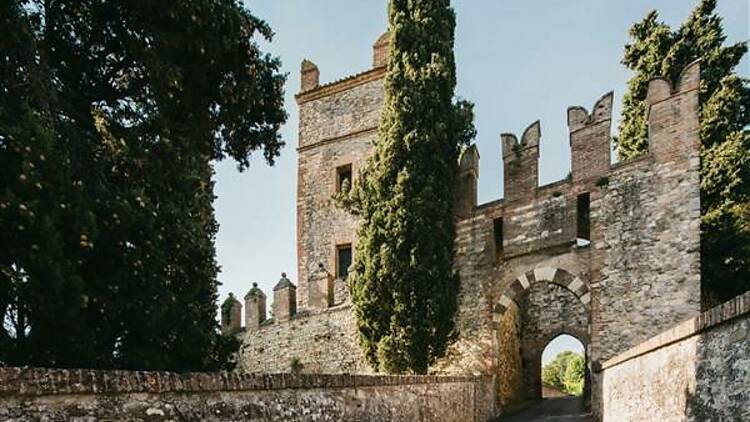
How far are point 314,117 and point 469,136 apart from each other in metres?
6.05

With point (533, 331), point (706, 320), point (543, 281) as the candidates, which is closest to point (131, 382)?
point (706, 320)

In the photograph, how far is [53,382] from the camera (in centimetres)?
226

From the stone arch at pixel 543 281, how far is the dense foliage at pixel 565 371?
20939 mm

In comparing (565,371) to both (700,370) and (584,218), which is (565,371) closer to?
(584,218)

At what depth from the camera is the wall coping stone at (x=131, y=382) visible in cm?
216

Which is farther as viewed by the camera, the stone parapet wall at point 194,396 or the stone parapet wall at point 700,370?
the stone parapet wall at point 700,370

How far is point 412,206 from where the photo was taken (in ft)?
38.5

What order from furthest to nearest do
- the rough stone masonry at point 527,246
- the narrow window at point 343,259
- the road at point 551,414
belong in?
1. the narrow window at point 343,259
2. the road at point 551,414
3. the rough stone masonry at point 527,246

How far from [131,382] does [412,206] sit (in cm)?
945

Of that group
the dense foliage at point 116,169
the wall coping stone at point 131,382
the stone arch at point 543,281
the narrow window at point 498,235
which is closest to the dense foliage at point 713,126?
the stone arch at point 543,281

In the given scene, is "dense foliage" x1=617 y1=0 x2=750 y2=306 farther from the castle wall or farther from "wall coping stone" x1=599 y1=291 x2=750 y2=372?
"wall coping stone" x1=599 y1=291 x2=750 y2=372

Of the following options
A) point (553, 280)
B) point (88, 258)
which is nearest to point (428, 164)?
point (553, 280)

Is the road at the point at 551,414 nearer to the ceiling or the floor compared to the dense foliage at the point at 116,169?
nearer to the floor

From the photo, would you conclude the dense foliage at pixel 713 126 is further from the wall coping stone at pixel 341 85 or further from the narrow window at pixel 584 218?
the wall coping stone at pixel 341 85
